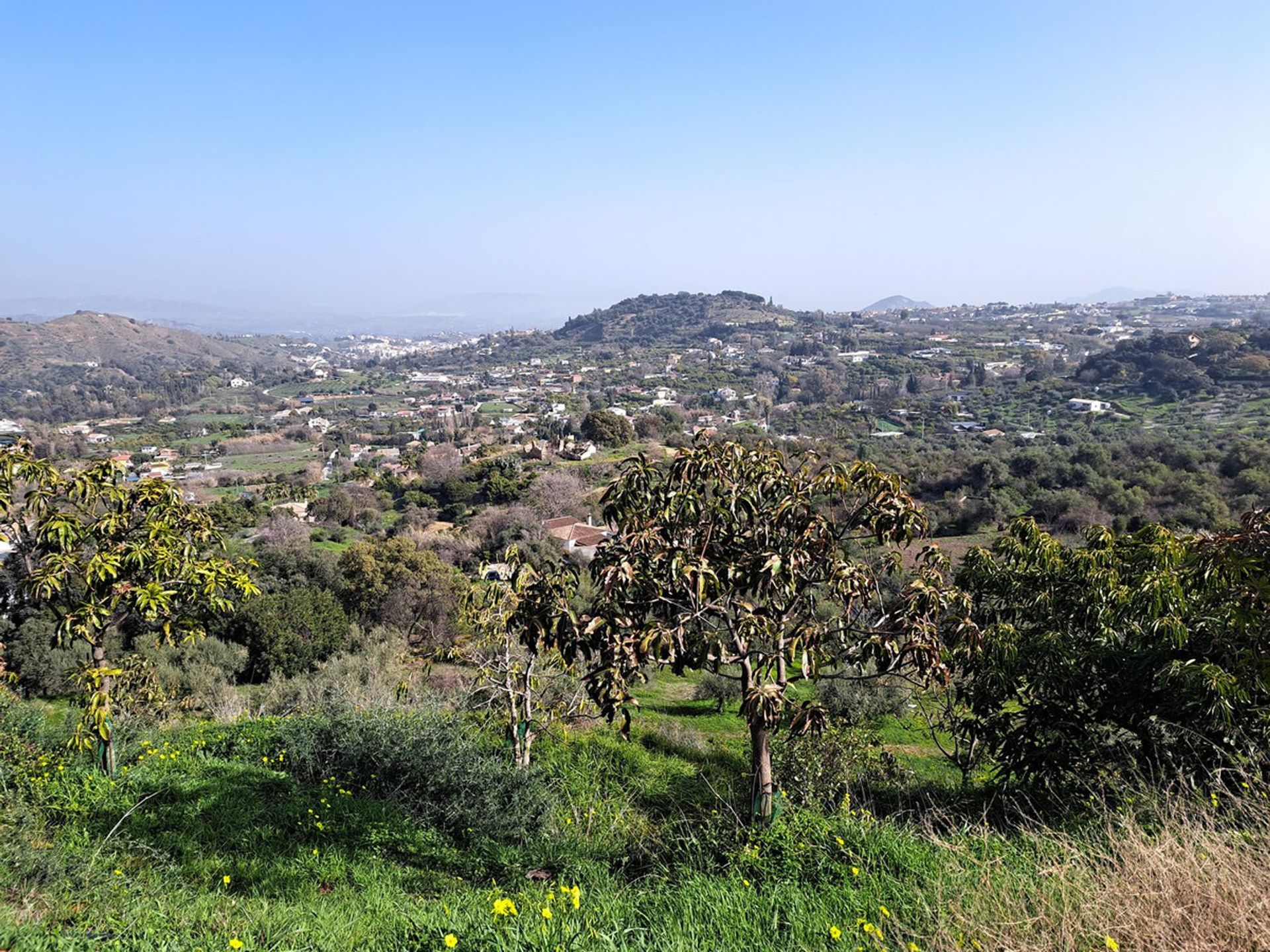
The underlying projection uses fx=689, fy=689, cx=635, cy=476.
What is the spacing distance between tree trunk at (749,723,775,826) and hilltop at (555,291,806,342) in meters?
124

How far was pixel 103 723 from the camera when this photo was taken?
13.8 feet

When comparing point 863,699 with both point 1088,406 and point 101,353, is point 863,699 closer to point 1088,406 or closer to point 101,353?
point 1088,406

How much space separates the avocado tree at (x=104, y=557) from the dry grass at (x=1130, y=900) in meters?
4.57

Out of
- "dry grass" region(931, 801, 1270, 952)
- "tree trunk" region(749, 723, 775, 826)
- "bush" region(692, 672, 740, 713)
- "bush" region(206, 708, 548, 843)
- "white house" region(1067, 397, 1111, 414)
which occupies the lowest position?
"bush" region(692, 672, 740, 713)

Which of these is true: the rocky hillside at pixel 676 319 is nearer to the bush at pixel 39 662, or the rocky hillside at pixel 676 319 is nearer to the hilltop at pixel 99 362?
the hilltop at pixel 99 362

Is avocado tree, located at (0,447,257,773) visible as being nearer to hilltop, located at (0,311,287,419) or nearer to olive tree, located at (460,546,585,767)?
olive tree, located at (460,546,585,767)

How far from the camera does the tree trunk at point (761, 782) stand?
151 inches

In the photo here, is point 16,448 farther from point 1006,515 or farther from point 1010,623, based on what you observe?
point 1006,515

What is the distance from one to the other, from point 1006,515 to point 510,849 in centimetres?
Answer: 2989

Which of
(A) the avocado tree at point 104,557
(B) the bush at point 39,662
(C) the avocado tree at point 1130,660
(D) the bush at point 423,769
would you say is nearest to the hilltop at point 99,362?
(B) the bush at point 39,662

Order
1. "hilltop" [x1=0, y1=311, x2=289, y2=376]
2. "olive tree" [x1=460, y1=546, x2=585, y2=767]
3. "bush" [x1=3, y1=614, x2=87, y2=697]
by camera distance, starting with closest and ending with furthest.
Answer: "olive tree" [x1=460, y1=546, x2=585, y2=767], "bush" [x1=3, y1=614, x2=87, y2=697], "hilltop" [x1=0, y1=311, x2=289, y2=376]

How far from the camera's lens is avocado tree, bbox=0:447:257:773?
13.3ft

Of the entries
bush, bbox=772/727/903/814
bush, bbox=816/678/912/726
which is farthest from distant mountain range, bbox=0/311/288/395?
bush, bbox=772/727/903/814

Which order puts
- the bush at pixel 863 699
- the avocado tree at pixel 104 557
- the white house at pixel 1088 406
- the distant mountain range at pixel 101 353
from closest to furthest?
the avocado tree at pixel 104 557, the bush at pixel 863 699, the white house at pixel 1088 406, the distant mountain range at pixel 101 353
